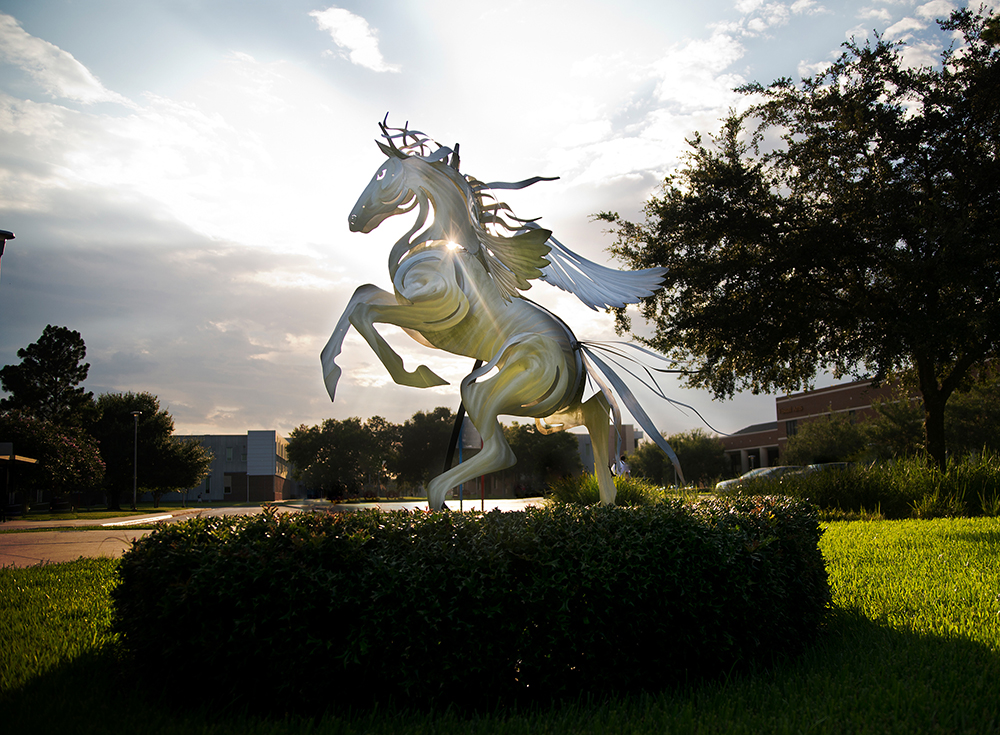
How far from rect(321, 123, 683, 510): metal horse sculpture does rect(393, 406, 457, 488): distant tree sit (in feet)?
150

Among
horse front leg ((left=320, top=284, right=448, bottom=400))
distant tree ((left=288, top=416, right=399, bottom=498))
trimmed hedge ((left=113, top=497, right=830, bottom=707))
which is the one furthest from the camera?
distant tree ((left=288, top=416, right=399, bottom=498))

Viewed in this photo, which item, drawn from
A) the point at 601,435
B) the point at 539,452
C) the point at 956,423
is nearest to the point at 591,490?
the point at 601,435

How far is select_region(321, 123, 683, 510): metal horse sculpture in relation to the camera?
5.73 m

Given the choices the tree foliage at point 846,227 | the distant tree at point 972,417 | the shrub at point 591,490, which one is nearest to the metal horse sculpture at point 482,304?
the shrub at point 591,490

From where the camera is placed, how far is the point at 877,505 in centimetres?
1405

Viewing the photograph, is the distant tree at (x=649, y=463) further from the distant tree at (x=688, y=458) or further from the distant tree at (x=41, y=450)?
the distant tree at (x=41, y=450)

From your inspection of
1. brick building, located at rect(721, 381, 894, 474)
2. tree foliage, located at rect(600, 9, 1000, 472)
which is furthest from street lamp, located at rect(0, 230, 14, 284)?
brick building, located at rect(721, 381, 894, 474)

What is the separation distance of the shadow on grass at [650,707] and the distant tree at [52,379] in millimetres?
43168

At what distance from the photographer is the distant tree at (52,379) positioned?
41031 millimetres

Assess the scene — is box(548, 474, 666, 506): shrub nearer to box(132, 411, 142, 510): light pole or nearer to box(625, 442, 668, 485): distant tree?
box(132, 411, 142, 510): light pole

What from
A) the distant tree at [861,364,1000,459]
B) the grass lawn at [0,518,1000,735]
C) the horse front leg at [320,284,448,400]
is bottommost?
the grass lawn at [0,518,1000,735]

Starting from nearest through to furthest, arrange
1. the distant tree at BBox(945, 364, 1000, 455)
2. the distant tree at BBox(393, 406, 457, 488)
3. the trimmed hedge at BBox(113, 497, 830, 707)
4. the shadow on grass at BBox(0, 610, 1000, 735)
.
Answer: the shadow on grass at BBox(0, 610, 1000, 735) → the trimmed hedge at BBox(113, 497, 830, 707) → the distant tree at BBox(945, 364, 1000, 455) → the distant tree at BBox(393, 406, 457, 488)

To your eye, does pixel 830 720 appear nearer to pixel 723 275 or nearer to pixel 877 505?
pixel 877 505

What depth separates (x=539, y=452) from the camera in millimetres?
47281
